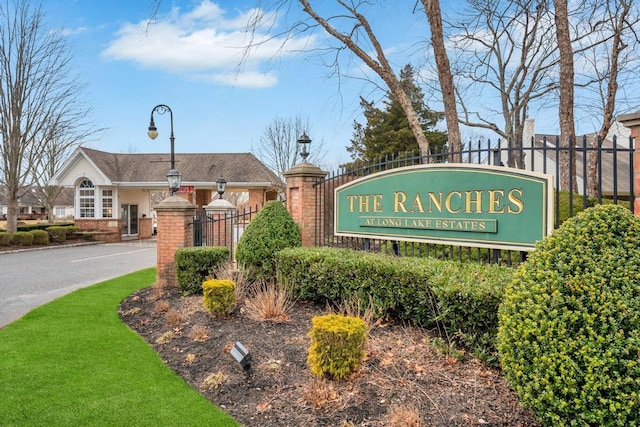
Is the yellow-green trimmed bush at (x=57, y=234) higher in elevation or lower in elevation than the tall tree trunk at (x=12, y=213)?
lower

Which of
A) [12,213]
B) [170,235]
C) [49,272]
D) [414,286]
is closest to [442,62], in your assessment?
[414,286]

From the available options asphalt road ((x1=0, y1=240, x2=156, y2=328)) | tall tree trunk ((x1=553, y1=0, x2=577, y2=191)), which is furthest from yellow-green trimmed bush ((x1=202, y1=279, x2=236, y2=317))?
tall tree trunk ((x1=553, y1=0, x2=577, y2=191))

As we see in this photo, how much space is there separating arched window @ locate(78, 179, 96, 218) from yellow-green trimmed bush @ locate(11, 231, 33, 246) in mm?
5199

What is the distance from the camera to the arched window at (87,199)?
25.6 meters

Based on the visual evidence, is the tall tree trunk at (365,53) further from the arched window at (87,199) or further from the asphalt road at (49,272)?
the arched window at (87,199)

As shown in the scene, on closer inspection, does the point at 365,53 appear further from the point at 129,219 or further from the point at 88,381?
the point at 129,219

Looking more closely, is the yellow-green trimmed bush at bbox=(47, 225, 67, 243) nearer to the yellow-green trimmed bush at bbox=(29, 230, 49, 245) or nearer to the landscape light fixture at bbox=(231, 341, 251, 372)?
the yellow-green trimmed bush at bbox=(29, 230, 49, 245)

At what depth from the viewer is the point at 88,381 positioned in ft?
14.4

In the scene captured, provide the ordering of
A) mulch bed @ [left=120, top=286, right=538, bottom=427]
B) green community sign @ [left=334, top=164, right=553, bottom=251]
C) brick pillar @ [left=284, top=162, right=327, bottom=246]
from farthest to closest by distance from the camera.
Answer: brick pillar @ [left=284, top=162, right=327, bottom=246] → green community sign @ [left=334, top=164, right=553, bottom=251] → mulch bed @ [left=120, top=286, right=538, bottom=427]

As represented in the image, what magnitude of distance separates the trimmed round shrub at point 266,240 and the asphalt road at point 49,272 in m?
4.08

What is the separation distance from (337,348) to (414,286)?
1.35 meters

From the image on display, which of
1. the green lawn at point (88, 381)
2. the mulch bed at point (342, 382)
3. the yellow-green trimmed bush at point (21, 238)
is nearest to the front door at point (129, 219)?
the yellow-green trimmed bush at point (21, 238)

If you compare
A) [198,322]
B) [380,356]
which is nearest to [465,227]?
[380,356]

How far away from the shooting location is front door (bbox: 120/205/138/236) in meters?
27.1
